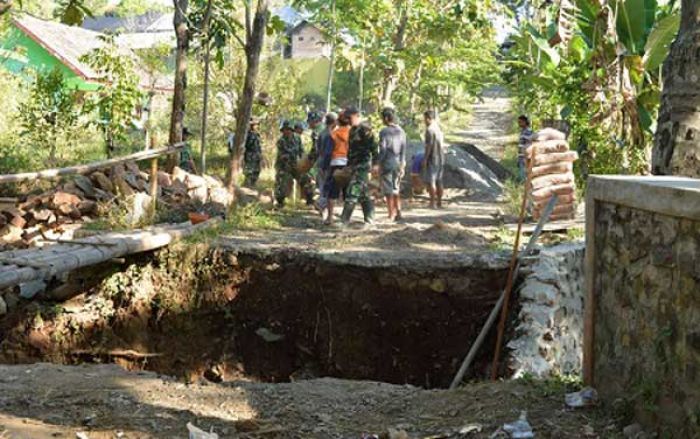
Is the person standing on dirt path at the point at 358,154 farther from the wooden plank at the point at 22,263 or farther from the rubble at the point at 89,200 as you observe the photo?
the wooden plank at the point at 22,263

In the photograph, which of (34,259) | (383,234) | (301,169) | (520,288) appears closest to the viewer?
(34,259)

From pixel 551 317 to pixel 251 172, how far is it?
8.37m

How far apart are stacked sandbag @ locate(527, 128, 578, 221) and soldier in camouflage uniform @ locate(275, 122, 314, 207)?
385 cm

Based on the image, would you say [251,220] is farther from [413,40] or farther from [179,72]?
[413,40]

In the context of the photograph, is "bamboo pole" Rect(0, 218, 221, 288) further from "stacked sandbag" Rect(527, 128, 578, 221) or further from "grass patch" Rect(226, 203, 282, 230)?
"stacked sandbag" Rect(527, 128, 578, 221)

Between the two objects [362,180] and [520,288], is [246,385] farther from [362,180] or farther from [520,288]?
[362,180]

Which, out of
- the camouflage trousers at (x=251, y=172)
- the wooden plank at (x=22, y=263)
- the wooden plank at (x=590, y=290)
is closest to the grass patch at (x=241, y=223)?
the wooden plank at (x=22, y=263)

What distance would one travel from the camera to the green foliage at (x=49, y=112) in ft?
45.1

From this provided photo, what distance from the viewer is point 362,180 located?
1172cm

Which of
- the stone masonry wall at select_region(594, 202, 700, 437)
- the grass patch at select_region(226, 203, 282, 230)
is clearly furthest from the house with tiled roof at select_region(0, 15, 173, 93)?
the stone masonry wall at select_region(594, 202, 700, 437)

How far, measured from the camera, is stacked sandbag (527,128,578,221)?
11.7 m

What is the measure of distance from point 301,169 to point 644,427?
32.8 feet

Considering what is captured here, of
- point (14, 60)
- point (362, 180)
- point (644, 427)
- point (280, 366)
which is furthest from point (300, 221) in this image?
point (14, 60)

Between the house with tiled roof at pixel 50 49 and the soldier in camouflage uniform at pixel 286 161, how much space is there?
1351cm
